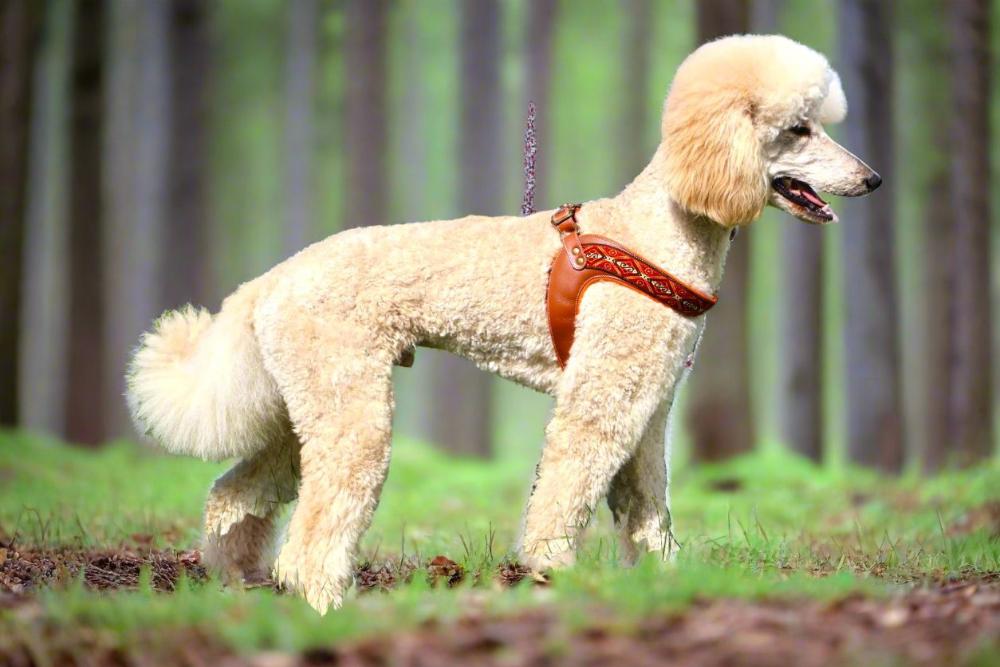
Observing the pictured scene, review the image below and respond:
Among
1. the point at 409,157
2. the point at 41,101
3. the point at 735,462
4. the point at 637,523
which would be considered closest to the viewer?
the point at 637,523

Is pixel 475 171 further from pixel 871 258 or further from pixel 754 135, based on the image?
pixel 754 135

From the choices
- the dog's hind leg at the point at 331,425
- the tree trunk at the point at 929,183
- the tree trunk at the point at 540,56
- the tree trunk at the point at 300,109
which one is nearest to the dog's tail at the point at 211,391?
the dog's hind leg at the point at 331,425

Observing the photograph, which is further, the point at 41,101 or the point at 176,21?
the point at 41,101

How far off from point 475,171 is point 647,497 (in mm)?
11492

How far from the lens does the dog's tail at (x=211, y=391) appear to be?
4.95 meters

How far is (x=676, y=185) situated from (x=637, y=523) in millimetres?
1639

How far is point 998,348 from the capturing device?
77.1 ft

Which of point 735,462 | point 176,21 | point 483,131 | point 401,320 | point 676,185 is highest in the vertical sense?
point 176,21

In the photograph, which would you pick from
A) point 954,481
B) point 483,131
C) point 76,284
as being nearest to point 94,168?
point 76,284

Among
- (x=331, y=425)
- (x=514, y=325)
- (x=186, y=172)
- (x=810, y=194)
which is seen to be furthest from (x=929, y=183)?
(x=331, y=425)

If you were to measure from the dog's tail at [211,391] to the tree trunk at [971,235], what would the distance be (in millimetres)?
9256

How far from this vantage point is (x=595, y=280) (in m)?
4.80

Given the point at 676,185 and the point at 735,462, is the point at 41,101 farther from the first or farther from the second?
the point at 676,185

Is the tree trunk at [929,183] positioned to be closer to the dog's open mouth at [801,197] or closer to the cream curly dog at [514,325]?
the dog's open mouth at [801,197]
